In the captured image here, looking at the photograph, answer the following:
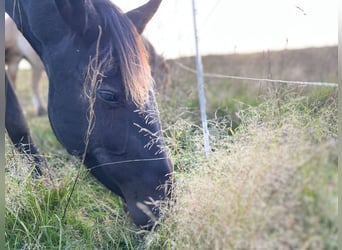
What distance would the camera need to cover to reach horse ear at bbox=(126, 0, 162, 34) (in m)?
3.11

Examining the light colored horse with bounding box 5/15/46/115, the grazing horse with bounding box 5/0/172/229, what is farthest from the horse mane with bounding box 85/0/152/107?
the light colored horse with bounding box 5/15/46/115

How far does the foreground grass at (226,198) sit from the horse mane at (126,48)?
0.29 metres

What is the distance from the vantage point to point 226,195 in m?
1.99

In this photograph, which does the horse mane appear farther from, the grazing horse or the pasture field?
the pasture field

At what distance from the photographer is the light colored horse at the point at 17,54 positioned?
21.0ft

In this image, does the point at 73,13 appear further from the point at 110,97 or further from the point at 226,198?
the point at 226,198

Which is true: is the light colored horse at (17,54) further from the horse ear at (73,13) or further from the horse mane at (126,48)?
the horse mane at (126,48)

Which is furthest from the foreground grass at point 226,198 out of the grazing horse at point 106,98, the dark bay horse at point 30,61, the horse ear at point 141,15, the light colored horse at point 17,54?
the light colored horse at point 17,54

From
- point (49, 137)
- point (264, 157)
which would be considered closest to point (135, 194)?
point (264, 157)

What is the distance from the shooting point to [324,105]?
105 inches

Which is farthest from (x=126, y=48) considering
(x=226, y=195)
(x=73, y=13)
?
(x=226, y=195)

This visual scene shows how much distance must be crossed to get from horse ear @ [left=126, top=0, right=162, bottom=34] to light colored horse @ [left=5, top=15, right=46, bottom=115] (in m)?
3.47

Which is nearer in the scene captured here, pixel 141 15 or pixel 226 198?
pixel 226 198

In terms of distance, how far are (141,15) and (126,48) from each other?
0.46 metres
